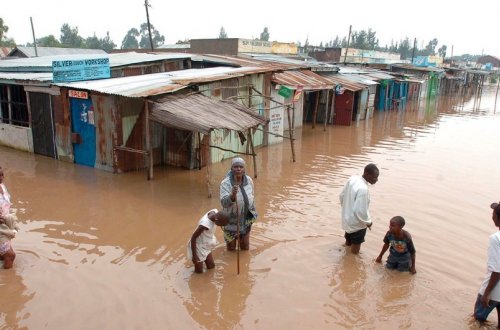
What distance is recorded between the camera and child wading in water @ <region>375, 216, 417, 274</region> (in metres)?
5.33

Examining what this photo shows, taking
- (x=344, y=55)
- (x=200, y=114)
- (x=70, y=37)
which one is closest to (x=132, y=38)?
(x=70, y=37)

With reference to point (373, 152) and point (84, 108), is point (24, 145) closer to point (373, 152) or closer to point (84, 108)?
point (84, 108)

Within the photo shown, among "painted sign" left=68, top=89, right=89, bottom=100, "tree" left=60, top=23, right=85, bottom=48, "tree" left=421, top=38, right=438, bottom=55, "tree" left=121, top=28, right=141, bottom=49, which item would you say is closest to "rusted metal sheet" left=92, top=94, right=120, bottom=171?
"painted sign" left=68, top=89, right=89, bottom=100

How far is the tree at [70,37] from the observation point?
65.7 metres

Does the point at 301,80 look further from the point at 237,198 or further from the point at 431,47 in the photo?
the point at 431,47

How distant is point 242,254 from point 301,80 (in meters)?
10.7

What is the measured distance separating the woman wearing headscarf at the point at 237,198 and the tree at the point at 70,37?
65935mm

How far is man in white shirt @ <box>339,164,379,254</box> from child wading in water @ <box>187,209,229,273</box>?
176cm

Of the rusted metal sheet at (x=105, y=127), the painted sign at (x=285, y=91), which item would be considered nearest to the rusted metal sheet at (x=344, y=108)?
the painted sign at (x=285, y=91)

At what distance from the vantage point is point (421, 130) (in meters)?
19.0

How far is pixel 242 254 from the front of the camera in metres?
6.18

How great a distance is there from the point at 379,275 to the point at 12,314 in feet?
14.9

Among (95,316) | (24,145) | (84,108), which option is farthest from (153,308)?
(24,145)

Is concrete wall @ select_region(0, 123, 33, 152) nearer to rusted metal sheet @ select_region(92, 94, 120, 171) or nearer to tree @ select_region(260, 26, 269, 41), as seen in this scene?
rusted metal sheet @ select_region(92, 94, 120, 171)
